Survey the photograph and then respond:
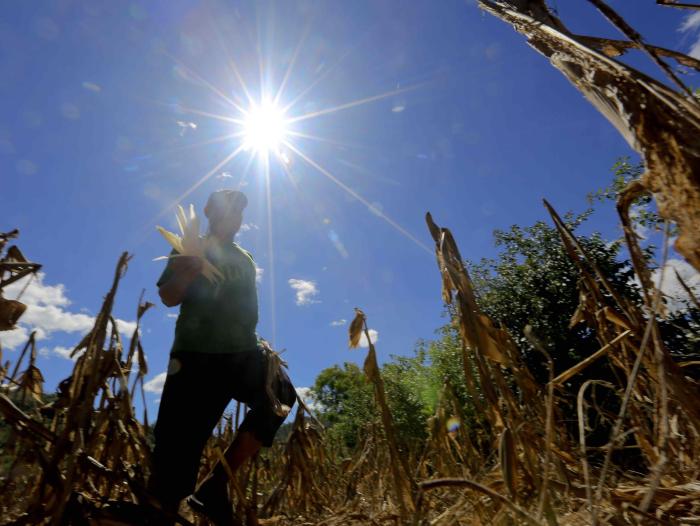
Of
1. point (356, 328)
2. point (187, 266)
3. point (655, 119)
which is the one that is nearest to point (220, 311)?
point (187, 266)

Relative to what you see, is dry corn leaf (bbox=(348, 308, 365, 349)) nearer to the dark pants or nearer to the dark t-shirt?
the dark pants

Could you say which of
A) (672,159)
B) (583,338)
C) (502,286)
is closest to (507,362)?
(672,159)

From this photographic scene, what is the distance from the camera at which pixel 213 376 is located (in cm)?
174

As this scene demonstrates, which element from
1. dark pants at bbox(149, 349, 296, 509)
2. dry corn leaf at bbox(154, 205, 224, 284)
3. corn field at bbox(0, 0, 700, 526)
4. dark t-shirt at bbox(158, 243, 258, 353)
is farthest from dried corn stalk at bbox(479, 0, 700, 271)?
dark t-shirt at bbox(158, 243, 258, 353)

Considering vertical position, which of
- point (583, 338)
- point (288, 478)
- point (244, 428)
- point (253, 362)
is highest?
point (583, 338)

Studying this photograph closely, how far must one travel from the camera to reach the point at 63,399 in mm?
1077

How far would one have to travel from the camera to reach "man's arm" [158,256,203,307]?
150 centimetres

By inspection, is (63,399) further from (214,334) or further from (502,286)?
(502,286)

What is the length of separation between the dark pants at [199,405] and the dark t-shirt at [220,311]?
0.19 feet

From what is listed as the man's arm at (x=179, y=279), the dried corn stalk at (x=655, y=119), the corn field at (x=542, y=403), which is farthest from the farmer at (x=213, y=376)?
the dried corn stalk at (x=655, y=119)

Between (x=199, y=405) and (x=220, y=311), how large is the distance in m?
0.42

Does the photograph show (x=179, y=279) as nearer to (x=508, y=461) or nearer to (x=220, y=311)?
(x=220, y=311)

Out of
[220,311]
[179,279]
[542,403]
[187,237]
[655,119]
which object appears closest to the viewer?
[655,119]

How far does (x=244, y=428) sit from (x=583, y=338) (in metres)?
12.7
